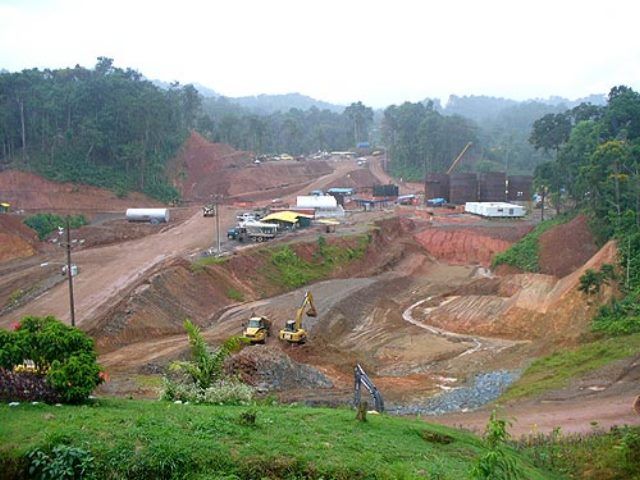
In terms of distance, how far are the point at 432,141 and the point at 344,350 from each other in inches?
3331

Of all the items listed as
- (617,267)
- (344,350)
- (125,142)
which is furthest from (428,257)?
(125,142)

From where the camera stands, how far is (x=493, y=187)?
3302 inches

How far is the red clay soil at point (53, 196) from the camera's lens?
71500 millimetres

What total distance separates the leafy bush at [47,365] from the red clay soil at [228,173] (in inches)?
2914

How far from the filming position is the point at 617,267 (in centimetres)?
4216

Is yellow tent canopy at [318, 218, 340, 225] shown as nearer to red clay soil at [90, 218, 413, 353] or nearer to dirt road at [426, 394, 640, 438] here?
red clay soil at [90, 218, 413, 353]

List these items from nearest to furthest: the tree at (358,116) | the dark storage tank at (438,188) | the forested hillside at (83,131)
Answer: the forested hillside at (83,131), the dark storage tank at (438,188), the tree at (358,116)

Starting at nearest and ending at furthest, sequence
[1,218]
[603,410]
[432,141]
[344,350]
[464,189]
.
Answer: [603,410] → [344,350] → [1,218] → [464,189] → [432,141]

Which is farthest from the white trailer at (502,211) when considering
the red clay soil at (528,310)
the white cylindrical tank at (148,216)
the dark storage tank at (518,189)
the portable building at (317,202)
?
the white cylindrical tank at (148,216)

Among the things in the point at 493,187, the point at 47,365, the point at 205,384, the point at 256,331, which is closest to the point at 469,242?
the point at 493,187

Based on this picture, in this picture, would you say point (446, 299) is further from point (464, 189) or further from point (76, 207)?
point (76, 207)

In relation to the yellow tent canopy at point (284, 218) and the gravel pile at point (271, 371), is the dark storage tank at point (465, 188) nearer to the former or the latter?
the yellow tent canopy at point (284, 218)

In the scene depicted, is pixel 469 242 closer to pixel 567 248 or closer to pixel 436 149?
pixel 567 248

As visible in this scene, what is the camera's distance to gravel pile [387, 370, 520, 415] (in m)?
26.1
